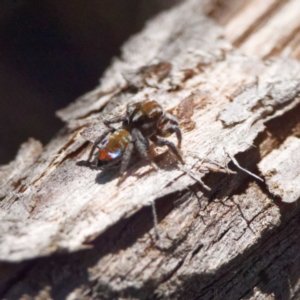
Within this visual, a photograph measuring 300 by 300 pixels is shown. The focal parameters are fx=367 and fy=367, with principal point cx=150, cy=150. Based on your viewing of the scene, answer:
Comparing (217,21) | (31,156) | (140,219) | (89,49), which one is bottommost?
(140,219)

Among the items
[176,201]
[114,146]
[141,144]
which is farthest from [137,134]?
[176,201]

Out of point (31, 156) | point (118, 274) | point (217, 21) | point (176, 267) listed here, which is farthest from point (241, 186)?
point (217, 21)

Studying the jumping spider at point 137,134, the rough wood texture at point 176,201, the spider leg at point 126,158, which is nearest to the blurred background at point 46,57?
the rough wood texture at point 176,201

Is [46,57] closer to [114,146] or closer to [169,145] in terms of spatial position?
[114,146]

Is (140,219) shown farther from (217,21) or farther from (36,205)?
(217,21)

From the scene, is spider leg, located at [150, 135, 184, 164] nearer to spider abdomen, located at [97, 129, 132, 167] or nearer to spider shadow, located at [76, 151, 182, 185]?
spider shadow, located at [76, 151, 182, 185]

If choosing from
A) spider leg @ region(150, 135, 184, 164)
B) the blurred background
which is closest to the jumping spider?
spider leg @ region(150, 135, 184, 164)
